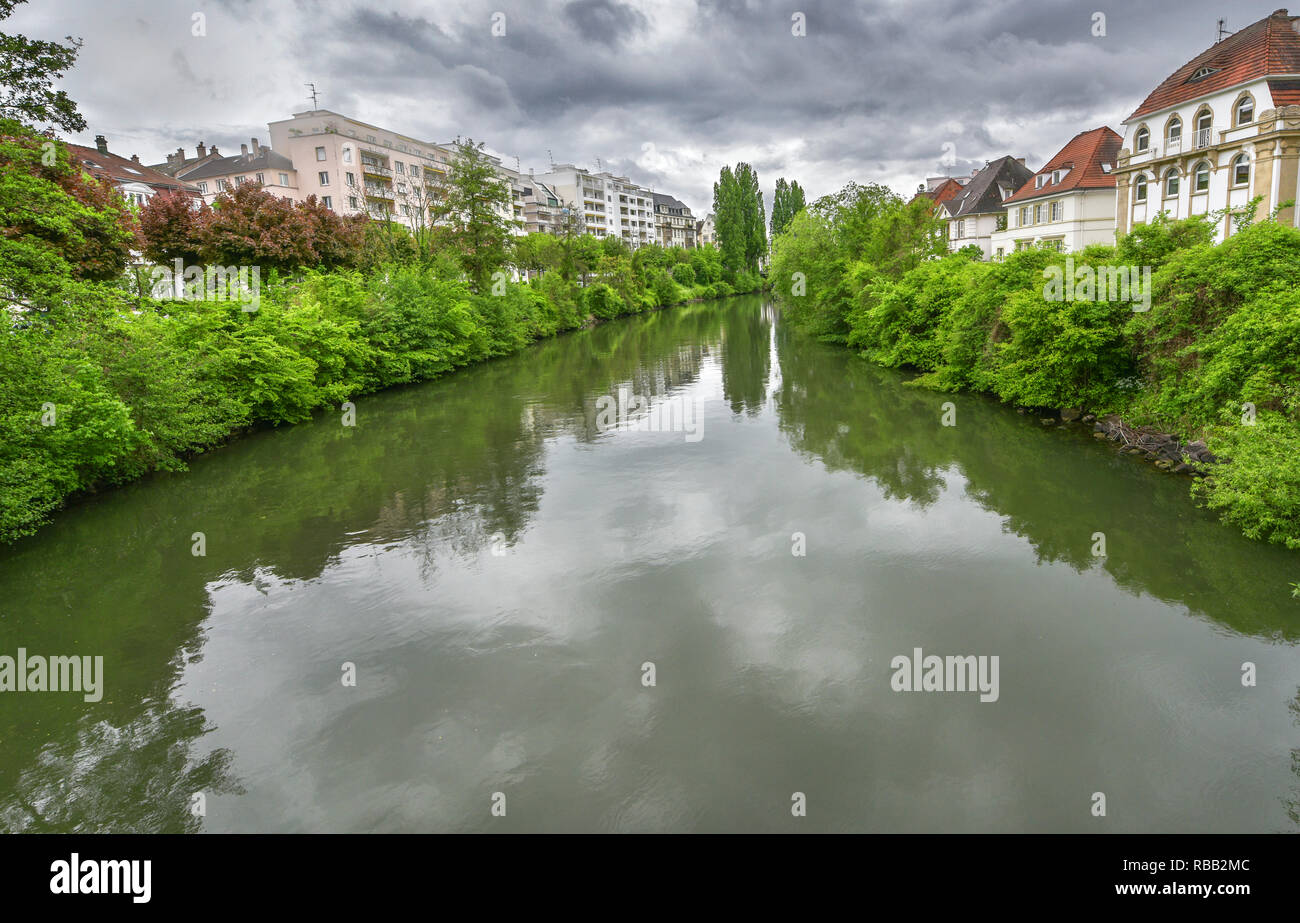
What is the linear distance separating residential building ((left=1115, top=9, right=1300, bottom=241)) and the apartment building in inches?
2741

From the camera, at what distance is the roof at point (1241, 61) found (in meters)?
27.4

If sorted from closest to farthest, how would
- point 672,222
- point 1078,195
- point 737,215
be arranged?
point 1078,195
point 737,215
point 672,222

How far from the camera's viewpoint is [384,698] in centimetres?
796

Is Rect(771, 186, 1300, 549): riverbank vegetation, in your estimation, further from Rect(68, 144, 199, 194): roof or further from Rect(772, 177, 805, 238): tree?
Rect(772, 177, 805, 238): tree

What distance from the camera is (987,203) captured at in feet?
166

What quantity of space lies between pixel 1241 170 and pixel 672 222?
114 metres

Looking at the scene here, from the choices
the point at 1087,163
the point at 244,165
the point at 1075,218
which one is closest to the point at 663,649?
the point at 1075,218

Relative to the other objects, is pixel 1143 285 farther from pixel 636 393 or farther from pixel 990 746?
pixel 636 393

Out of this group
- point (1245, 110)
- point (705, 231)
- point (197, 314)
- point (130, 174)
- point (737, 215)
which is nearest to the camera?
point (197, 314)

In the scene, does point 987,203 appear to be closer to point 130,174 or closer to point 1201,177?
point 1201,177

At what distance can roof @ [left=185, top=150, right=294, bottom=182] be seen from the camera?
188 feet

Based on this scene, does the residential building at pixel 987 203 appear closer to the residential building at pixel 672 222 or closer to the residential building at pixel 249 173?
the residential building at pixel 249 173
